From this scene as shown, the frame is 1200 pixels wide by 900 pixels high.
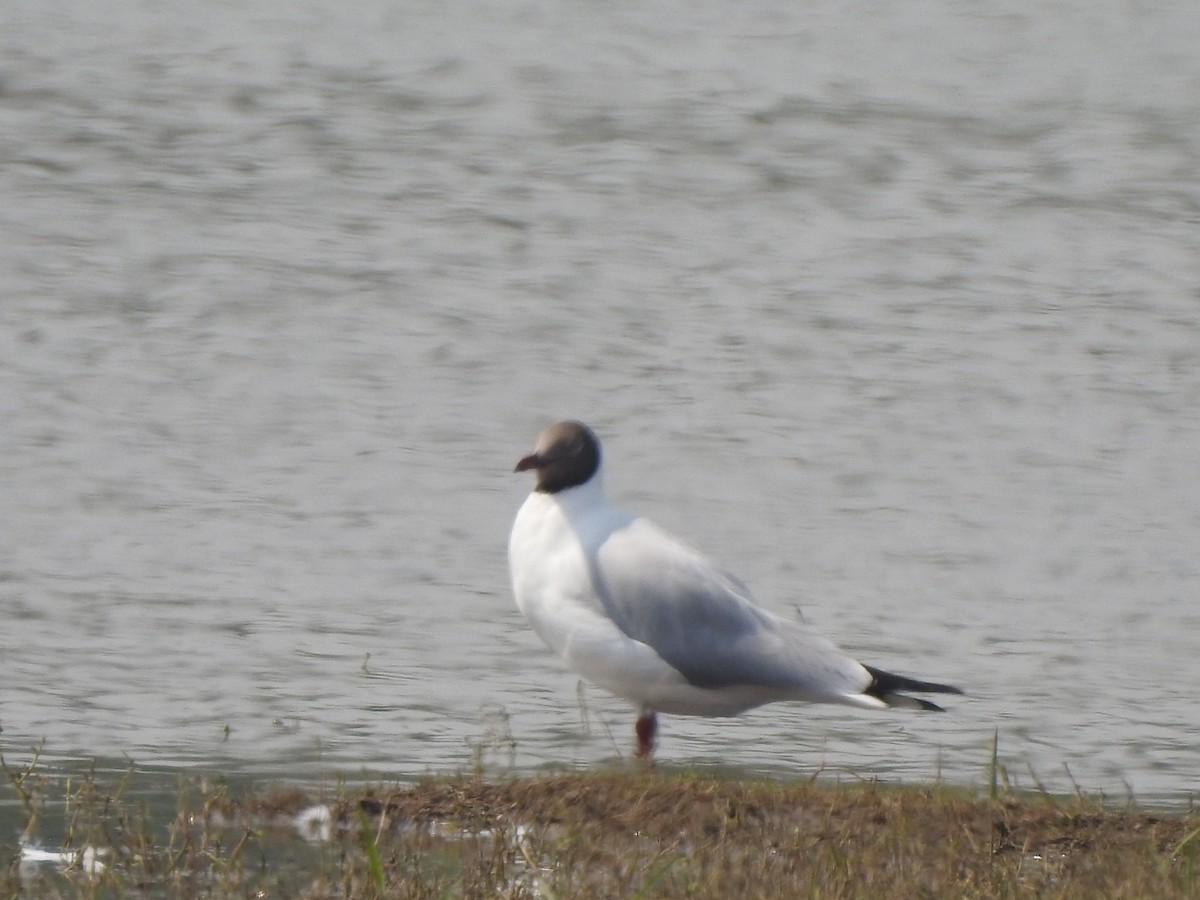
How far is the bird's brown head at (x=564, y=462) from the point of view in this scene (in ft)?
23.2

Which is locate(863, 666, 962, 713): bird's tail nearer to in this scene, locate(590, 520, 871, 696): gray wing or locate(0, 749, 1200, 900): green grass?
locate(590, 520, 871, 696): gray wing

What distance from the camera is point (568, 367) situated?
11.0 metres

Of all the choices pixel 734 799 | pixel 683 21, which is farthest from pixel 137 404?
pixel 683 21

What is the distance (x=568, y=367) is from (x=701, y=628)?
14.3ft

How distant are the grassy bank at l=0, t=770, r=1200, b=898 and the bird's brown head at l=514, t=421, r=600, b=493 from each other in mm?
1384

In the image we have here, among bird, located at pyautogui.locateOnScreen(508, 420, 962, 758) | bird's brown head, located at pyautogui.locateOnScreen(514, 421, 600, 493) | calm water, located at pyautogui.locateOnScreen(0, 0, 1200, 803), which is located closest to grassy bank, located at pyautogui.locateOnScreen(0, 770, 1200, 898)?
calm water, located at pyautogui.locateOnScreen(0, 0, 1200, 803)

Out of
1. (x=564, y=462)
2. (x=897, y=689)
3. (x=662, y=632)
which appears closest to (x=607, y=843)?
(x=662, y=632)

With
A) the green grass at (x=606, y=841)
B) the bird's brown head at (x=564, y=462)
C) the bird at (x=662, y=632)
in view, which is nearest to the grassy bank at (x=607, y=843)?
the green grass at (x=606, y=841)

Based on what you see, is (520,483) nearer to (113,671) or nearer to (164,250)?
(113,671)

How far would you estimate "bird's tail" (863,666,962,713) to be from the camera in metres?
6.80

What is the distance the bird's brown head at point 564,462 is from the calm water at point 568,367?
2.37ft

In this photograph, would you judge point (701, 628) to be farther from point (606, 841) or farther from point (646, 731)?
point (606, 841)

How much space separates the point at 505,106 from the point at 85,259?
449cm

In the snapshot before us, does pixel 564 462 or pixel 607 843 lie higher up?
pixel 564 462
